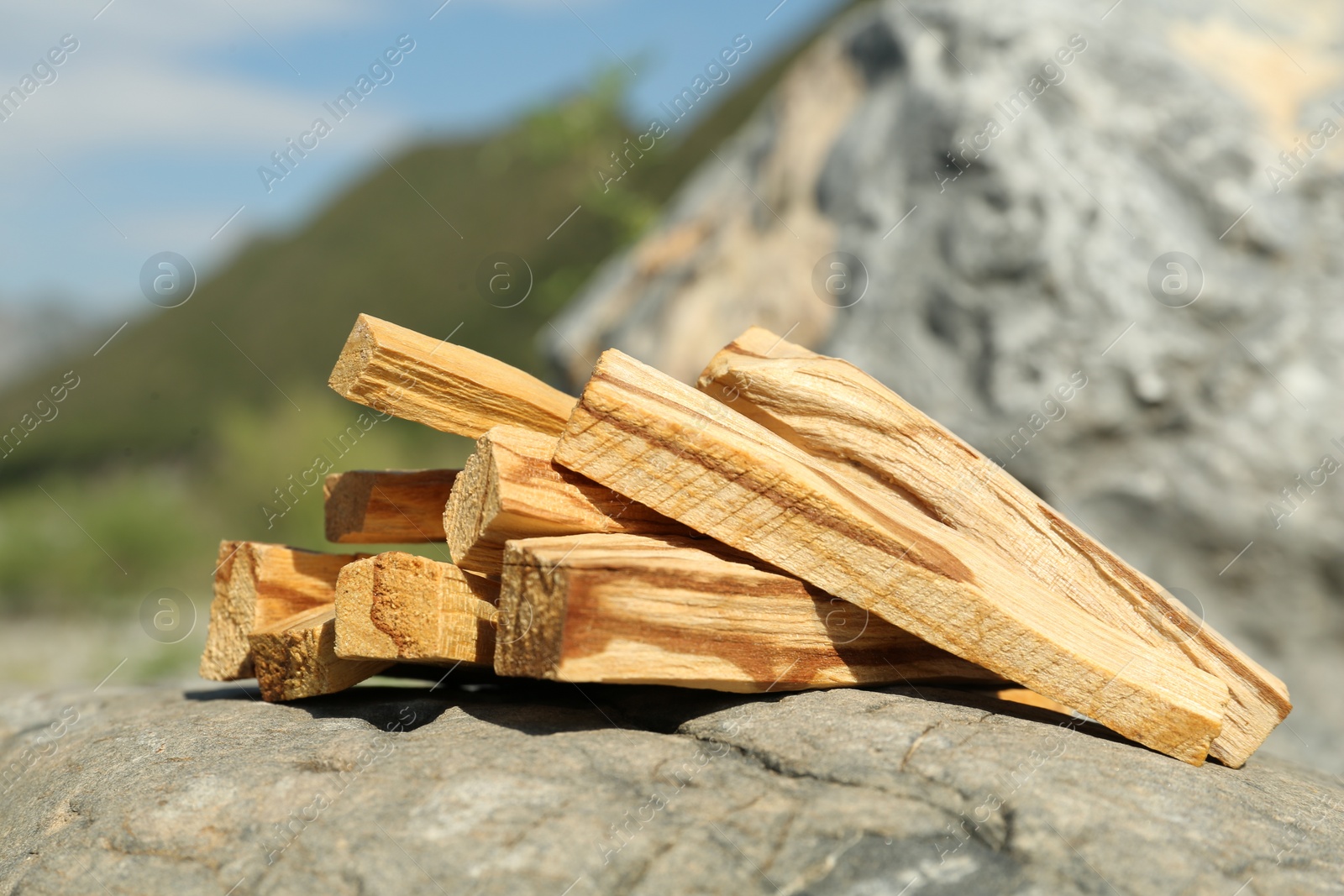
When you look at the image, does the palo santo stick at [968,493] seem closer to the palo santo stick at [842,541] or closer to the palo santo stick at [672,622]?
the palo santo stick at [842,541]

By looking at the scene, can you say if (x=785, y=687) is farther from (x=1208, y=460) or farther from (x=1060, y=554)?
(x=1208, y=460)

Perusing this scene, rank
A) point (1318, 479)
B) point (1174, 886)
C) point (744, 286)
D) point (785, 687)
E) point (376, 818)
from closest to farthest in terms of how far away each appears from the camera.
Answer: point (1174, 886)
point (376, 818)
point (785, 687)
point (1318, 479)
point (744, 286)

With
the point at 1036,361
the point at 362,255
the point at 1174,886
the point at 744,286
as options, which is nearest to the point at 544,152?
the point at 744,286
